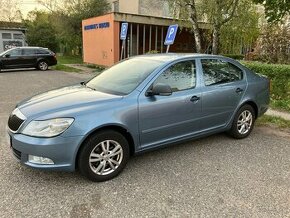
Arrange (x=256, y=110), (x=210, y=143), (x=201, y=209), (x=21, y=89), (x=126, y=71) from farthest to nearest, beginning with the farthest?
(x=21, y=89)
(x=256, y=110)
(x=210, y=143)
(x=126, y=71)
(x=201, y=209)

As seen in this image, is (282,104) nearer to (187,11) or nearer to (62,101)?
(62,101)

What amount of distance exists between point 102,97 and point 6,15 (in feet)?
149

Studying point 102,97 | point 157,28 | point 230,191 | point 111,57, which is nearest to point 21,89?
point 111,57

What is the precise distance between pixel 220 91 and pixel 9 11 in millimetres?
45573

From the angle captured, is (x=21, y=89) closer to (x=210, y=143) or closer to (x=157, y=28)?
(x=210, y=143)

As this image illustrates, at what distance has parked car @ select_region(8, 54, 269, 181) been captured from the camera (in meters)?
3.41

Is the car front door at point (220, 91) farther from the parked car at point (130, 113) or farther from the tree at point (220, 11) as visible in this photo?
the tree at point (220, 11)

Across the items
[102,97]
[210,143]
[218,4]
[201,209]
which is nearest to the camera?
[201,209]

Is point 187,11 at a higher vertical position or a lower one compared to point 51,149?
higher

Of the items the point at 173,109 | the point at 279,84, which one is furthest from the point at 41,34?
the point at 173,109

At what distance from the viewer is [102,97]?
3.86 m

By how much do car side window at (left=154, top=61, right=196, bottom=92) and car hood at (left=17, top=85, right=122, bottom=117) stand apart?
807 mm

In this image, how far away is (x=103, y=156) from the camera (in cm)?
367

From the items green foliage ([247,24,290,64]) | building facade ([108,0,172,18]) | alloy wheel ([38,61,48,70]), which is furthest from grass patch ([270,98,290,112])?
building facade ([108,0,172,18])
